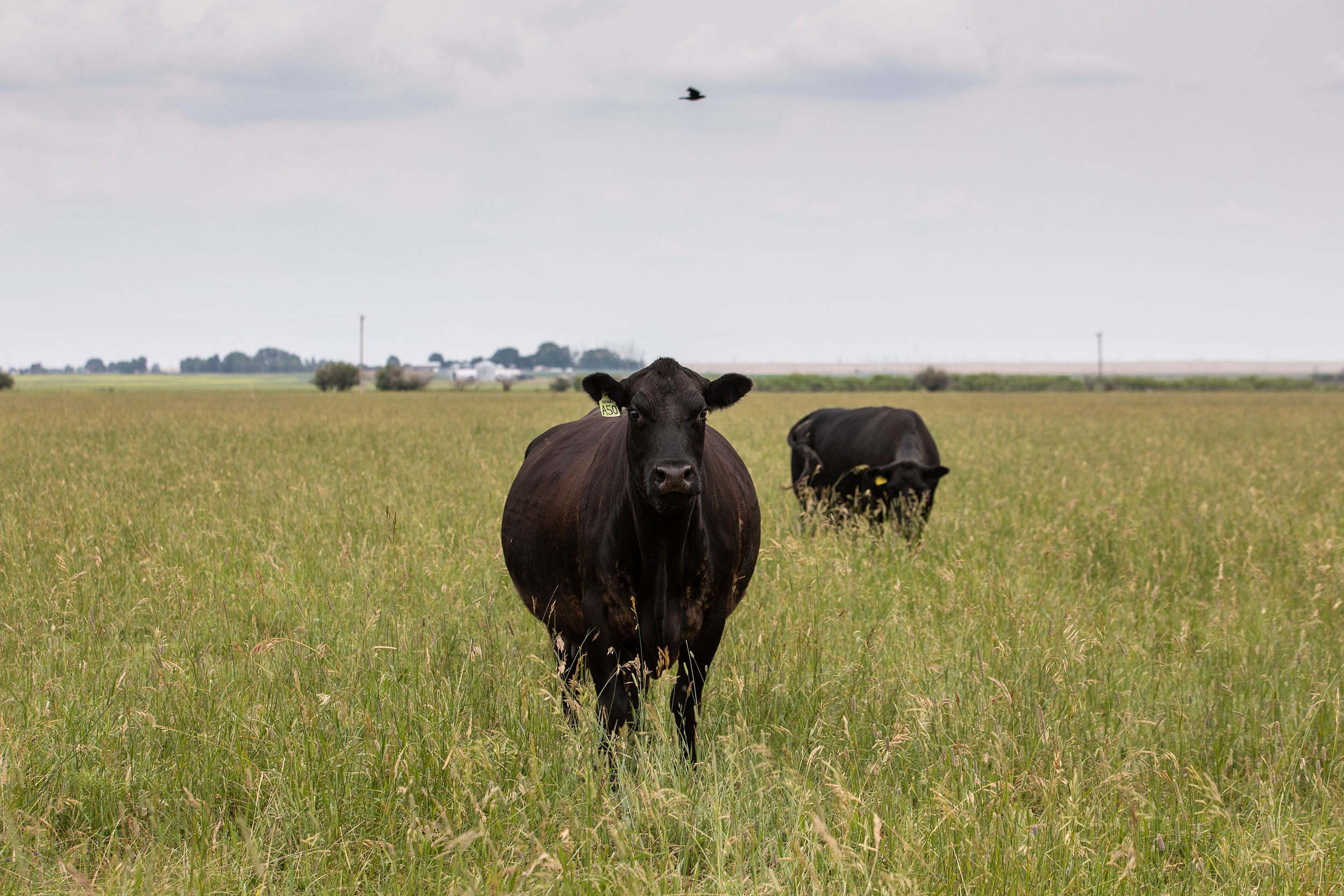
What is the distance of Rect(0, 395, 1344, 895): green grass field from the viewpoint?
3.05 metres

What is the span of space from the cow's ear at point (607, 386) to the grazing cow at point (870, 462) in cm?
556

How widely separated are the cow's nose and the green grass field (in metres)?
0.87

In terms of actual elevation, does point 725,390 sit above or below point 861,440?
above

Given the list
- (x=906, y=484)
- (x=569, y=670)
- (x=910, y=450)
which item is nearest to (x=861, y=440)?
(x=910, y=450)

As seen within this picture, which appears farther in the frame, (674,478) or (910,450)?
(910,450)

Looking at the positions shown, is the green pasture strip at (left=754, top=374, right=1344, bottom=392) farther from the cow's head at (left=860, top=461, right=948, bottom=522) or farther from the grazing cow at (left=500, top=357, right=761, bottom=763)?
the grazing cow at (left=500, top=357, right=761, bottom=763)

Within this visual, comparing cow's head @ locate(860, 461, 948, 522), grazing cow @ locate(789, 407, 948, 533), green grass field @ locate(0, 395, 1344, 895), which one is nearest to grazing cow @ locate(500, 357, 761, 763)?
green grass field @ locate(0, 395, 1344, 895)

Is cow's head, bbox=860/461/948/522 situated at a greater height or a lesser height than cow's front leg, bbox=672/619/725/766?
greater

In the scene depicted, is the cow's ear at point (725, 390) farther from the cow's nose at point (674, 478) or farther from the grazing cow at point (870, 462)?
the grazing cow at point (870, 462)

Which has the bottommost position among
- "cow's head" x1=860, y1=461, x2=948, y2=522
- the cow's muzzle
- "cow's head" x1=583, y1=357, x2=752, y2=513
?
"cow's head" x1=860, y1=461, x2=948, y2=522

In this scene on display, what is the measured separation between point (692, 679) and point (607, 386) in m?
1.41

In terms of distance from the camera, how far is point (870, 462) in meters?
10.9

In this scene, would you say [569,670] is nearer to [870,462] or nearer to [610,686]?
[610,686]

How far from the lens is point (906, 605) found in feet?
Answer: 22.4
